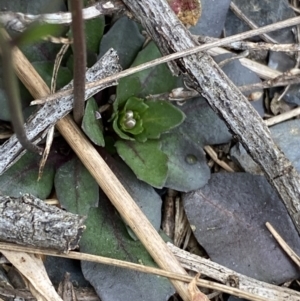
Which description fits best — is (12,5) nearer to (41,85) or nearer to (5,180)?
(41,85)

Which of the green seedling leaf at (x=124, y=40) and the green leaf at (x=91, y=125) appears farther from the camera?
the green seedling leaf at (x=124, y=40)

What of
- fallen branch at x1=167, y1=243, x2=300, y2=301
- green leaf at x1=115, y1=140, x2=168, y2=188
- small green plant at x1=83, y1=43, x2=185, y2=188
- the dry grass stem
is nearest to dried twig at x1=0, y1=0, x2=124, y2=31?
small green plant at x1=83, y1=43, x2=185, y2=188

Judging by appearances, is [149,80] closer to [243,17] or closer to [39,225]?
[243,17]

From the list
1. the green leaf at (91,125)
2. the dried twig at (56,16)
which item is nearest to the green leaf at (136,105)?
the green leaf at (91,125)

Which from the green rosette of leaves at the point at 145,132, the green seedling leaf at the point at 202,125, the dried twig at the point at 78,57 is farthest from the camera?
the green seedling leaf at the point at 202,125

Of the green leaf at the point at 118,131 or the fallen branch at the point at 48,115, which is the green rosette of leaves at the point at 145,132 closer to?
the green leaf at the point at 118,131

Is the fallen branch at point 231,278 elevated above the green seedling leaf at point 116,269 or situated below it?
below

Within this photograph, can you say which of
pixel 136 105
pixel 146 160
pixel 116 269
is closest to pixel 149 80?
pixel 136 105
